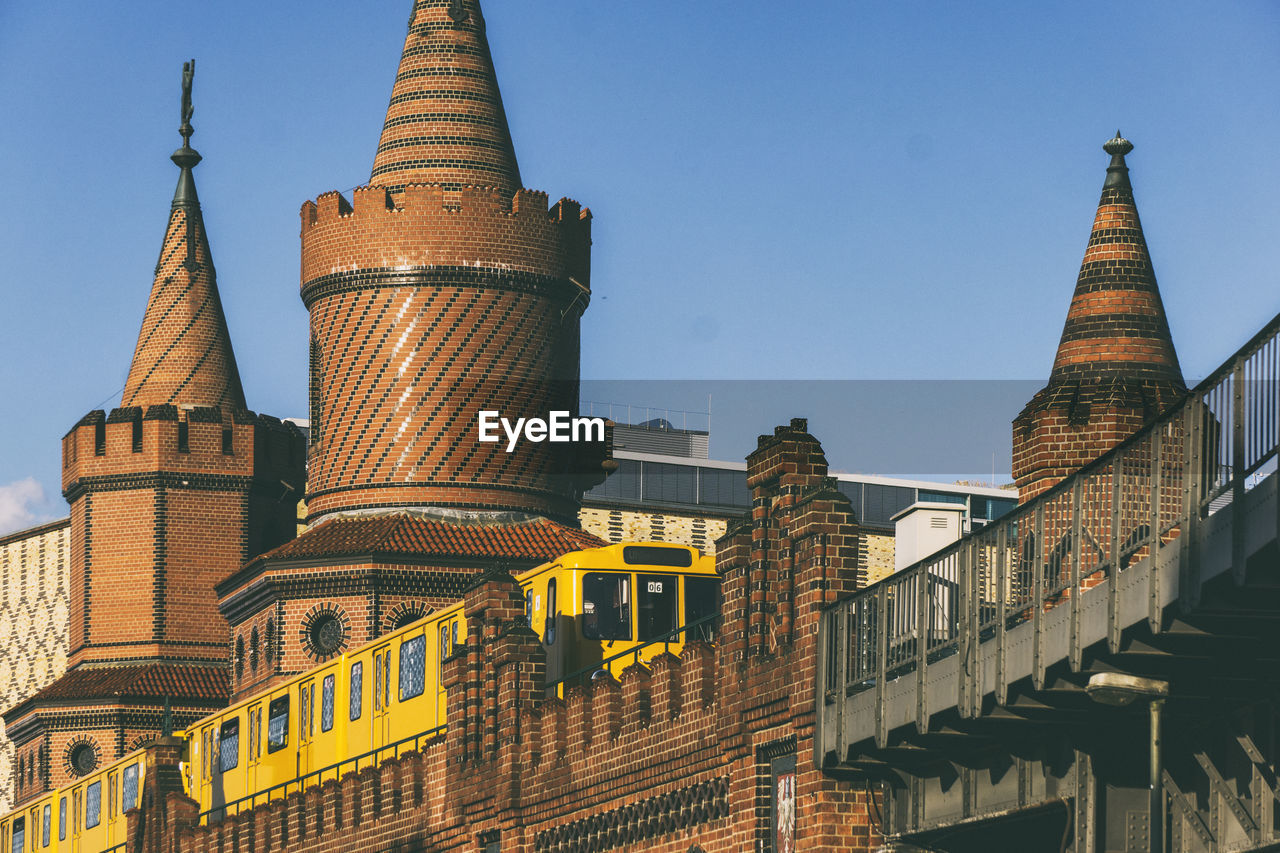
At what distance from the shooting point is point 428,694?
129 feet

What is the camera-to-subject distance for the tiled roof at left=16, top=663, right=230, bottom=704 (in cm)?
5597

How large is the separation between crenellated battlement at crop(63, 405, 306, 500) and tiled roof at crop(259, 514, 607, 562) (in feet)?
18.4

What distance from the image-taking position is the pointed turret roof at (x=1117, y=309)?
31.0 m

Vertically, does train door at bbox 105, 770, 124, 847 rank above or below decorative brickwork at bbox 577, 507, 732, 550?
below

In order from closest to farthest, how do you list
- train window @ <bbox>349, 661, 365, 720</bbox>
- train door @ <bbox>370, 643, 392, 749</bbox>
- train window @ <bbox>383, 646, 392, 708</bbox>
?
1. train window @ <bbox>383, 646, 392, 708</bbox>
2. train door @ <bbox>370, 643, 392, 749</bbox>
3. train window @ <bbox>349, 661, 365, 720</bbox>

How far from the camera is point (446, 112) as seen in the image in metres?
54.0

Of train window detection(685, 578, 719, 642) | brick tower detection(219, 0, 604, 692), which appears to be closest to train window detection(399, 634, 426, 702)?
train window detection(685, 578, 719, 642)

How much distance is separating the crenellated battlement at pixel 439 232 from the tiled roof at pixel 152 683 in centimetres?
924

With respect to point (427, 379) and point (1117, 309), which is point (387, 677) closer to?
point (427, 379)

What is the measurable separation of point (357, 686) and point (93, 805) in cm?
1305

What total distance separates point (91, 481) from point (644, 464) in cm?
2052

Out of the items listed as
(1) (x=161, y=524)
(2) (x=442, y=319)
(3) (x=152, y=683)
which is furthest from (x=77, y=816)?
(2) (x=442, y=319)

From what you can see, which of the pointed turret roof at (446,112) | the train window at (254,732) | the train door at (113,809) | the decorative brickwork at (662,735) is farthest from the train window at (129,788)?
the pointed turret roof at (446,112)

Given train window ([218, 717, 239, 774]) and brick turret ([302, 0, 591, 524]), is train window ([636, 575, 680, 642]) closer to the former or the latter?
train window ([218, 717, 239, 774])
